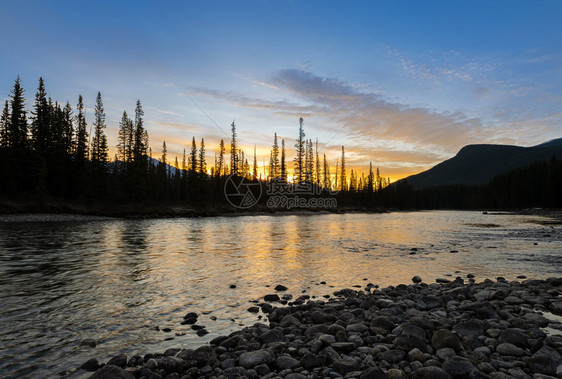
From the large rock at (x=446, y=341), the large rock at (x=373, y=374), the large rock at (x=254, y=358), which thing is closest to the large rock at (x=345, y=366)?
the large rock at (x=373, y=374)

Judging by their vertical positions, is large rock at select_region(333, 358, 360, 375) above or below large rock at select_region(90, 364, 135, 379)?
below

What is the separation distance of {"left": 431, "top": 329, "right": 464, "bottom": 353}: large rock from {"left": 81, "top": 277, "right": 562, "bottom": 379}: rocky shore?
0.05 feet

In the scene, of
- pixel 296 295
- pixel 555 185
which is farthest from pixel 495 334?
pixel 555 185

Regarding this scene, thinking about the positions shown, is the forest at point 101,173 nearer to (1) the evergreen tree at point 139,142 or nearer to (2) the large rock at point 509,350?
(1) the evergreen tree at point 139,142

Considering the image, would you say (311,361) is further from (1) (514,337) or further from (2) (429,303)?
(2) (429,303)

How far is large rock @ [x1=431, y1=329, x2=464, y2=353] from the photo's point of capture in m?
5.40

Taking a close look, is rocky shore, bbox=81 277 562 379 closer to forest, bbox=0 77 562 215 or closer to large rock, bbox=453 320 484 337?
large rock, bbox=453 320 484 337

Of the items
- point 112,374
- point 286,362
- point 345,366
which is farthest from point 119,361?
point 345,366

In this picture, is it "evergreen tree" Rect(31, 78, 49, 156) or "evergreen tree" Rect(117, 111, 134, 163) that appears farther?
"evergreen tree" Rect(117, 111, 134, 163)

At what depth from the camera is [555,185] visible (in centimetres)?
9662

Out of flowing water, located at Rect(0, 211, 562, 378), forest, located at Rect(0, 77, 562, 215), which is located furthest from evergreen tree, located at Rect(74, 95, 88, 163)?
flowing water, located at Rect(0, 211, 562, 378)

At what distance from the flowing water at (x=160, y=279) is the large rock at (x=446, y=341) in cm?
401

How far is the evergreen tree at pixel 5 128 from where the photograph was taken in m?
55.5

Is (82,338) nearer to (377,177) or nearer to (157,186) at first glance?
(157,186)
